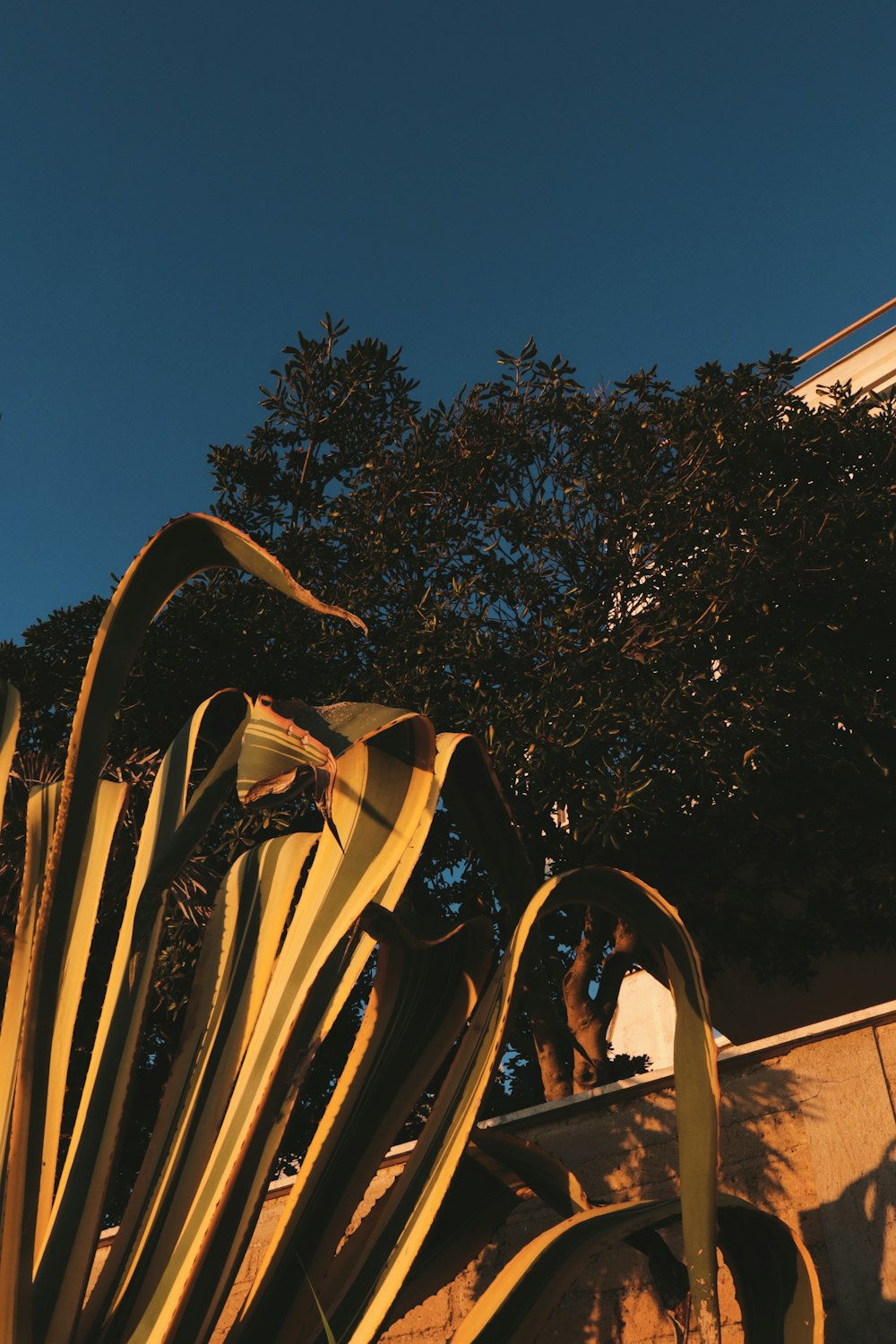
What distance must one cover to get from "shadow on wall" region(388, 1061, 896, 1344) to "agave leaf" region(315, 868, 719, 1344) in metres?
1.36

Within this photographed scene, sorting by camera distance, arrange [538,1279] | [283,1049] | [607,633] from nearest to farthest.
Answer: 1. [538,1279]
2. [283,1049]
3. [607,633]

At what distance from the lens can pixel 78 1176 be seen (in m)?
2.70

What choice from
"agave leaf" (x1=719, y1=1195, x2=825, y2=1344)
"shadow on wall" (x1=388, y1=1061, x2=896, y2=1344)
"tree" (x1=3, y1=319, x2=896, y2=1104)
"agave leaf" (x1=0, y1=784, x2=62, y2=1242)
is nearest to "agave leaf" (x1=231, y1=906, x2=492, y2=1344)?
"agave leaf" (x1=0, y1=784, x2=62, y2=1242)

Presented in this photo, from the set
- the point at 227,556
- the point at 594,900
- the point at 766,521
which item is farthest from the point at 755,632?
the point at 227,556

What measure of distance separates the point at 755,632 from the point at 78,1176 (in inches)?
255

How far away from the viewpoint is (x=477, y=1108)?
2693 mm

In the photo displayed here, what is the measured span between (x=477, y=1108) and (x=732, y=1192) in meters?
1.71

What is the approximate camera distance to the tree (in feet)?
25.2

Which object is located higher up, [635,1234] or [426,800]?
[426,800]

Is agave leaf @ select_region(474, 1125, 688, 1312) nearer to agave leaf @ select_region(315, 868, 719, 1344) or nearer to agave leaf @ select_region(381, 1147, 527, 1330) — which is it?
agave leaf @ select_region(381, 1147, 527, 1330)

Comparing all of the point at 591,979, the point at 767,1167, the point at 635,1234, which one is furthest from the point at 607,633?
the point at 635,1234

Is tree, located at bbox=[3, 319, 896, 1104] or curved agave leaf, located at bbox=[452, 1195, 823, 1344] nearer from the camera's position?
curved agave leaf, located at bbox=[452, 1195, 823, 1344]

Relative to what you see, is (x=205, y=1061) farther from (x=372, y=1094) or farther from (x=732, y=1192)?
(x=732, y=1192)

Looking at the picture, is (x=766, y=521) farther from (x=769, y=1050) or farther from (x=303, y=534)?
(x=769, y=1050)
